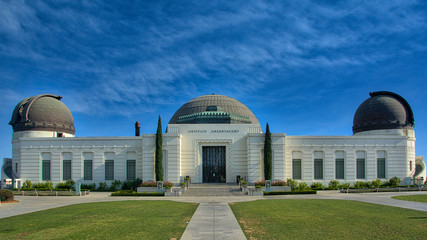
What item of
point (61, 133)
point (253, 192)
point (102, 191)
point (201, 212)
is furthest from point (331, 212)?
point (61, 133)

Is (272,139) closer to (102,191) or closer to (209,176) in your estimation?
(209,176)

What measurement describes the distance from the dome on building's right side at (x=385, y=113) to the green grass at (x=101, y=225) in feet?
128

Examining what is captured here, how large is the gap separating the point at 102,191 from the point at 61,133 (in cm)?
1413

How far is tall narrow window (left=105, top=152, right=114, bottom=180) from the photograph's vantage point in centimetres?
4397

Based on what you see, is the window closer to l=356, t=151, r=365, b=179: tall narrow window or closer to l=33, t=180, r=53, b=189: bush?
l=33, t=180, r=53, b=189: bush

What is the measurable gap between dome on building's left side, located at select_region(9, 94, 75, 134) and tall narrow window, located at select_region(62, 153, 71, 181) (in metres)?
6.46

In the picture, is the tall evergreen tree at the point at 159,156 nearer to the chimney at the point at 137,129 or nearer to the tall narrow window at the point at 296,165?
the chimney at the point at 137,129

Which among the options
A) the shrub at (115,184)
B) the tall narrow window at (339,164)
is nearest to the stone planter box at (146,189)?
the shrub at (115,184)

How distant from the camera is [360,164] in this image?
143 ft

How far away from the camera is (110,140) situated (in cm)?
4444

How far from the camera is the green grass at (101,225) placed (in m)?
13.4

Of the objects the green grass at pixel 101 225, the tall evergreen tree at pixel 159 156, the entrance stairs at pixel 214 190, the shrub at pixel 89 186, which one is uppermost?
the tall evergreen tree at pixel 159 156

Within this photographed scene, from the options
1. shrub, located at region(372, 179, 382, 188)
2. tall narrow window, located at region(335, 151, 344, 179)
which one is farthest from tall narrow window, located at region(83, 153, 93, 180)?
shrub, located at region(372, 179, 382, 188)

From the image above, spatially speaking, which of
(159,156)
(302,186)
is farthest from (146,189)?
(302,186)
